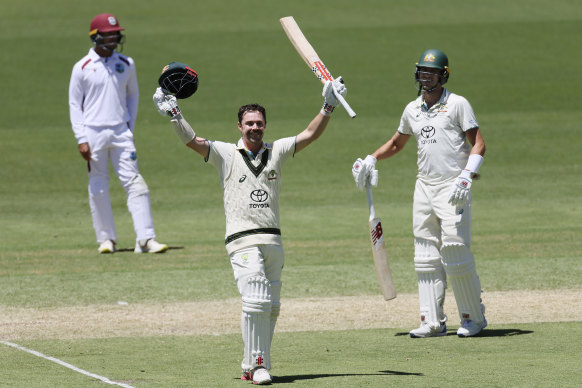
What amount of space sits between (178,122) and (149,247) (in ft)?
18.5

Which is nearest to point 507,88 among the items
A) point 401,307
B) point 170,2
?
point 170,2

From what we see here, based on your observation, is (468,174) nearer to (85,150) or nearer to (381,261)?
(381,261)

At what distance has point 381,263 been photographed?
315 inches

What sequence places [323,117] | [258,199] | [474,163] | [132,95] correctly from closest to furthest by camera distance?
[258,199] → [323,117] → [474,163] → [132,95]

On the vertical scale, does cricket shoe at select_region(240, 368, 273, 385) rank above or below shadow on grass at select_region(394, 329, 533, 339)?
below

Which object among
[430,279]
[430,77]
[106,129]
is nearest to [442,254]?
[430,279]

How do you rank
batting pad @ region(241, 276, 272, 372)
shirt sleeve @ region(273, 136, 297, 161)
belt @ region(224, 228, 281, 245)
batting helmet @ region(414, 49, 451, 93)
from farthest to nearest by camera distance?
1. batting helmet @ region(414, 49, 451, 93)
2. shirt sleeve @ region(273, 136, 297, 161)
3. belt @ region(224, 228, 281, 245)
4. batting pad @ region(241, 276, 272, 372)

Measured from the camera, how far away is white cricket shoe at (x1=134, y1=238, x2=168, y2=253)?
12.4m

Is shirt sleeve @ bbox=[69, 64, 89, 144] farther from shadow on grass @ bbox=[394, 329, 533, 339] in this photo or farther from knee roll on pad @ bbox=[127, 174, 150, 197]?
shadow on grass @ bbox=[394, 329, 533, 339]

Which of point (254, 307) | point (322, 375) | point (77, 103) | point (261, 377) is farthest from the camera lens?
point (77, 103)

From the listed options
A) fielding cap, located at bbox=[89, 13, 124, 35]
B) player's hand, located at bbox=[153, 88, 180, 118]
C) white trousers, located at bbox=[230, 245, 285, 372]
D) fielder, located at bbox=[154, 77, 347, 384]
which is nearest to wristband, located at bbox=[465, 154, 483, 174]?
fielder, located at bbox=[154, 77, 347, 384]

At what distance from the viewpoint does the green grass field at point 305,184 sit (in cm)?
764

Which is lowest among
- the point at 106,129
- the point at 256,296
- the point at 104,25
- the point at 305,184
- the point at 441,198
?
the point at 256,296

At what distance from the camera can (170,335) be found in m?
8.56
